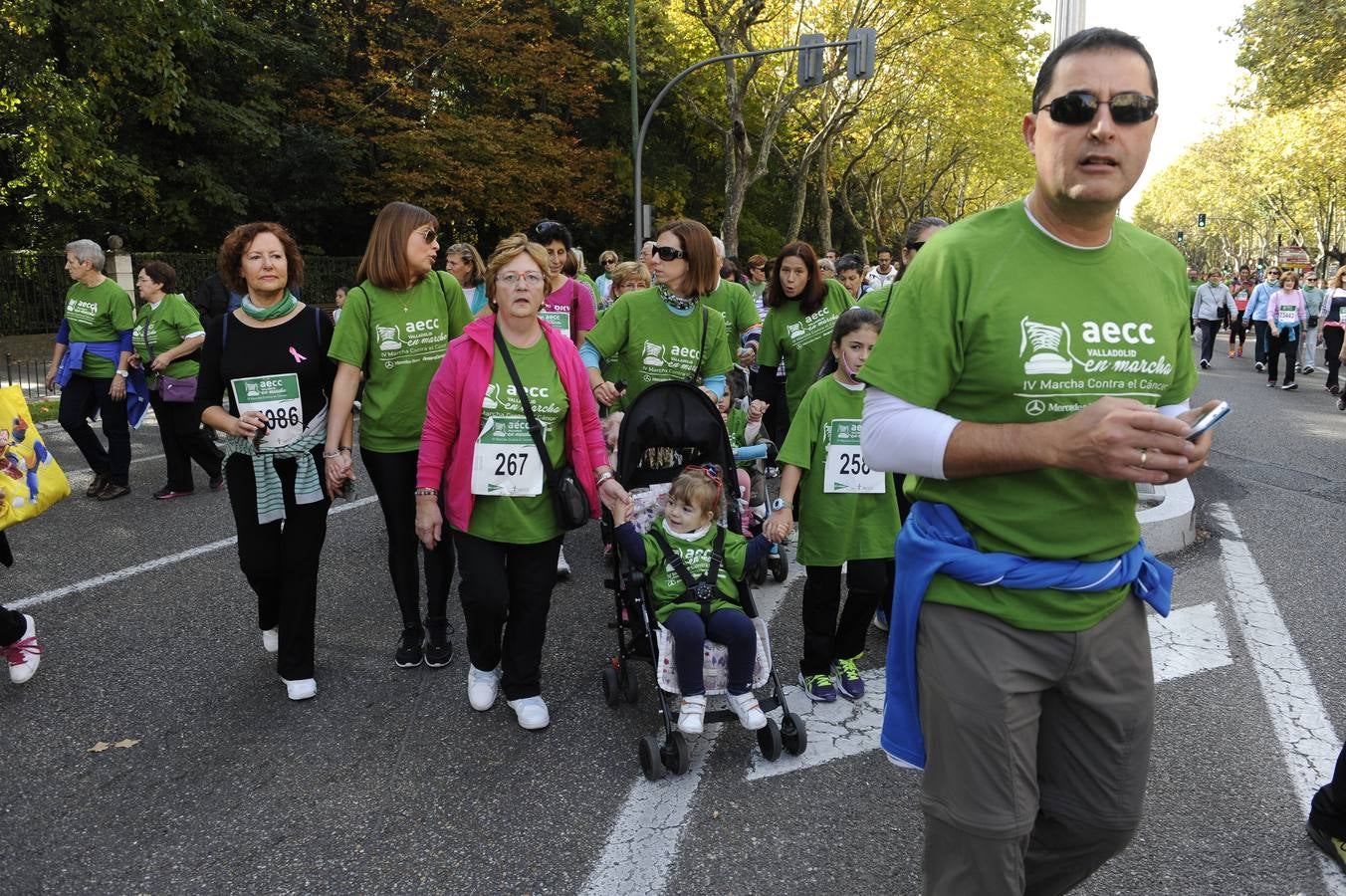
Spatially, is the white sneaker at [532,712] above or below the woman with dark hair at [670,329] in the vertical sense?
below

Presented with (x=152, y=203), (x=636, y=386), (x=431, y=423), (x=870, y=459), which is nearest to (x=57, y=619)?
(x=431, y=423)

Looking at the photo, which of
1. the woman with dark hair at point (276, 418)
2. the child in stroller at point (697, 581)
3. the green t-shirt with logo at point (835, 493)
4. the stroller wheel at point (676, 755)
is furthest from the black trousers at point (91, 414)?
the stroller wheel at point (676, 755)

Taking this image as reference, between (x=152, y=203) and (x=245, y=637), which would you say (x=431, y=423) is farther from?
(x=152, y=203)

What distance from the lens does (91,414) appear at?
8281mm

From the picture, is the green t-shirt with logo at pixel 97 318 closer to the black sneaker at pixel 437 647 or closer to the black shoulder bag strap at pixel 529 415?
the black sneaker at pixel 437 647

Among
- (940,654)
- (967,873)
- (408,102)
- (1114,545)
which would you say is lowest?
(967,873)

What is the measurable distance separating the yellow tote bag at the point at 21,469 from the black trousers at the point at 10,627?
383 millimetres

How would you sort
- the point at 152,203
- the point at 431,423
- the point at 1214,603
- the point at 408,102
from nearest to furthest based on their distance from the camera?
the point at 431,423
the point at 1214,603
the point at 152,203
the point at 408,102

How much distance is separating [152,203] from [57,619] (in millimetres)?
19256

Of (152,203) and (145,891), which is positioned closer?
(145,891)

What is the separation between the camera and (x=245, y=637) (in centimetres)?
499

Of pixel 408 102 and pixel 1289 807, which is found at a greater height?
pixel 408 102

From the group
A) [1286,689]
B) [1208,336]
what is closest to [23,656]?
[1286,689]

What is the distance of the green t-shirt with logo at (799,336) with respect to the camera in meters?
6.32
